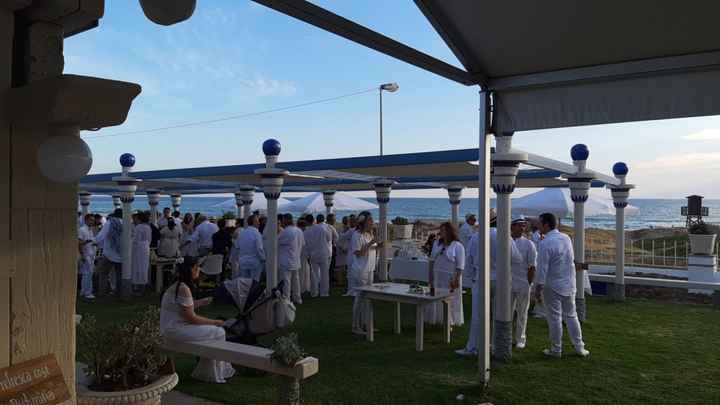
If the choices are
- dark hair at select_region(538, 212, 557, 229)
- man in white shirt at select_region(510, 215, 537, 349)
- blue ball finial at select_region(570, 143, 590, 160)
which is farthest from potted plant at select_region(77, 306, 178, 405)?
blue ball finial at select_region(570, 143, 590, 160)

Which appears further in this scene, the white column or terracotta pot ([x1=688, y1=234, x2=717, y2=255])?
terracotta pot ([x1=688, y1=234, x2=717, y2=255])

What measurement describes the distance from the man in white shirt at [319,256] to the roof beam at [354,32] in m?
7.61

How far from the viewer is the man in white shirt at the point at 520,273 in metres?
6.78

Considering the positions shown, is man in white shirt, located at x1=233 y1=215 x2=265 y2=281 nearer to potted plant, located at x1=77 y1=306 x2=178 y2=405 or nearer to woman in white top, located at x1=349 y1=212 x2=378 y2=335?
woman in white top, located at x1=349 y1=212 x2=378 y2=335

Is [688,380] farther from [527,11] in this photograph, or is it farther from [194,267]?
[194,267]

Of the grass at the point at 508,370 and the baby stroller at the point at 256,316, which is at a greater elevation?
the baby stroller at the point at 256,316

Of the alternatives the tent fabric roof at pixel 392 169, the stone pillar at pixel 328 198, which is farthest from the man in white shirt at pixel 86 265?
the stone pillar at pixel 328 198

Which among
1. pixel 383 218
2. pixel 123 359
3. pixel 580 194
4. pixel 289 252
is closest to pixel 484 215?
pixel 123 359

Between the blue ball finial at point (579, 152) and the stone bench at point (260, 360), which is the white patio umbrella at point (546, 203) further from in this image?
the stone bench at point (260, 360)

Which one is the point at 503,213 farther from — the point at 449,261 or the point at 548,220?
the point at 449,261

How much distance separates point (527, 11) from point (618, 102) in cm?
120

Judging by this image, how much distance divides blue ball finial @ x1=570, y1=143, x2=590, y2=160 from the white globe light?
823 cm

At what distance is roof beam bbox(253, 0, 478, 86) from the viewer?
2.83 metres

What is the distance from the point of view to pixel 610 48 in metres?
3.85
